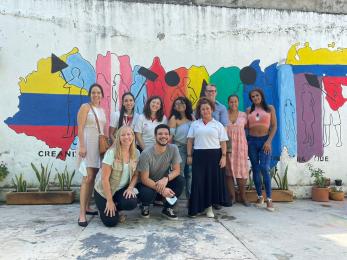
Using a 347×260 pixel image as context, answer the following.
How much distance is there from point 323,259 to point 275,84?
3.81m

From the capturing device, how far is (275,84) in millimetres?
6453

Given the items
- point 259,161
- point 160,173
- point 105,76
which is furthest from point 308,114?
point 105,76

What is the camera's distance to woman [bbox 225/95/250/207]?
17.9 ft

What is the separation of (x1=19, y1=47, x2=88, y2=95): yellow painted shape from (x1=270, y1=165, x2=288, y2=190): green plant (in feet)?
12.2

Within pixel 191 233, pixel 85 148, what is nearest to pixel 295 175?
pixel 191 233

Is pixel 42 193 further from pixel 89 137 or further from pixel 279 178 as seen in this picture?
pixel 279 178

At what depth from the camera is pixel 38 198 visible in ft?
18.2

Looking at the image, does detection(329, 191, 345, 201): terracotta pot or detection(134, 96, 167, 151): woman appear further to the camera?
detection(329, 191, 345, 201): terracotta pot

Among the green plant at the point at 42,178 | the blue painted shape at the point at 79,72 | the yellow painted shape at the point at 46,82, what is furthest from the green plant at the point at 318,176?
the green plant at the point at 42,178

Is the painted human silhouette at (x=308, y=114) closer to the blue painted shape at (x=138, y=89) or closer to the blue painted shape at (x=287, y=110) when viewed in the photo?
the blue painted shape at (x=287, y=110)

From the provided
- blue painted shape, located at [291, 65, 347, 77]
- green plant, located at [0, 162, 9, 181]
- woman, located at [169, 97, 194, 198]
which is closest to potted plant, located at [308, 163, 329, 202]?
blue painted shape, located at [291, 65, 347, 77]

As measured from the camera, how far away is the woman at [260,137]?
5.37 meters

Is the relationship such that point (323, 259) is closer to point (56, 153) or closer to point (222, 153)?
point (222, 153)

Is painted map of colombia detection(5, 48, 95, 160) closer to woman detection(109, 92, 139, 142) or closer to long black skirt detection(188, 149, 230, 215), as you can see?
woman detection(109, 92, 139, 142)
